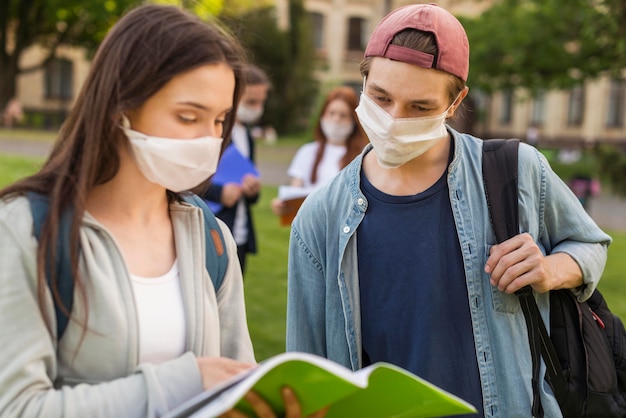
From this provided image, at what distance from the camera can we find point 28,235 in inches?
56.9

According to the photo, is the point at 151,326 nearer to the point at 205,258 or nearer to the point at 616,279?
the point at 205,258

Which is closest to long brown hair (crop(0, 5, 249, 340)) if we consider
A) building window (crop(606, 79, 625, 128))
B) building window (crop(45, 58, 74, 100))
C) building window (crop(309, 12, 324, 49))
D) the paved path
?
the paved path

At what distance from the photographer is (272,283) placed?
789cm

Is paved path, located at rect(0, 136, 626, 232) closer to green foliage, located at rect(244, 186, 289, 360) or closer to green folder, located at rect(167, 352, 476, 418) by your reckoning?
green foliage, located at rect(244, 186, 289, 360)

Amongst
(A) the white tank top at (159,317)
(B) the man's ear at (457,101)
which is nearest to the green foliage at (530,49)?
(B) the man's ear at (457,101)

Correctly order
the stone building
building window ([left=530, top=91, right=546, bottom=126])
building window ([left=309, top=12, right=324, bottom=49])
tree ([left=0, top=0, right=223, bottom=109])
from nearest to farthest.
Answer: tree ([left=0, top=0, right=223, bottom=109])
the stone building
building window ([left=530, top=91, right=546, bottom=126])
building window ([left=309, top=12, right=324, bottom=49])

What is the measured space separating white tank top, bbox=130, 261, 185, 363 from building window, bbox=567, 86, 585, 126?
34.7 meters

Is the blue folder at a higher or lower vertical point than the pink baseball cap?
lower

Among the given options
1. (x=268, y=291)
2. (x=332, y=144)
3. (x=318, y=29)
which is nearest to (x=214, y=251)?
(x=332, y=144)

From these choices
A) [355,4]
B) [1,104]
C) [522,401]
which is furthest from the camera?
[355,4]

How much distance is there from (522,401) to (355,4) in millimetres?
44596

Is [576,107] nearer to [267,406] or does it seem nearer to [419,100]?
[419,100]

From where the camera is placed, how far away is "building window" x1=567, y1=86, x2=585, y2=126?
34.1 meters

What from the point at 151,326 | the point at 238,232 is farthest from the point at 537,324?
the point at 238,232
